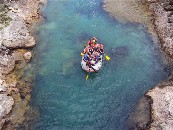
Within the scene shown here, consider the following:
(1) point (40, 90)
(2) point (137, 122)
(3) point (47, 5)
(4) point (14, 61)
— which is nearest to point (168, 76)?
(2) point (137, 122)

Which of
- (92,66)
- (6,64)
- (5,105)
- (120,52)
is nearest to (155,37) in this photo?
(120,52)

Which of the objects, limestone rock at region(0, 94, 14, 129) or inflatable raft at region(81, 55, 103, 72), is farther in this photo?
inflatable raft at region(81, 55, 103, 72)

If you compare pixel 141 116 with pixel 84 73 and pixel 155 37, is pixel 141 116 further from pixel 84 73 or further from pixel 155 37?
pixel 155 37

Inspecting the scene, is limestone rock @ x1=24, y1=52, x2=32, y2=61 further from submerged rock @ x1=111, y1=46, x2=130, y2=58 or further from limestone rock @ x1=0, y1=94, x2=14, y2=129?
submerged rock @ x1=111, y1=46, x2=130, y2=58

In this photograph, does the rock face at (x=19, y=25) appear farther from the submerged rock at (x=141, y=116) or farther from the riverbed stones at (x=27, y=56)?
the submerged rock at (x=141, y=116)

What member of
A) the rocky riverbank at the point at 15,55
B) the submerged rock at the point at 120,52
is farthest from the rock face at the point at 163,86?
the rocky riverbank at the point at 15,55

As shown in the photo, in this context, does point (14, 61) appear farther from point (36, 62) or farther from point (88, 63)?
point (88, 63)

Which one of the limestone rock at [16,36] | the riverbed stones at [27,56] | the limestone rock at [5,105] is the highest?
the limestone rock at [16,36]

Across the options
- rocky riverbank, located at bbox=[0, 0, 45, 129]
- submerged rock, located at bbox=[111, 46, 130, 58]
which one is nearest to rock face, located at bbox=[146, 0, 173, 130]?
submerged rock, located at bbox=[111, 46, 130, 58]
